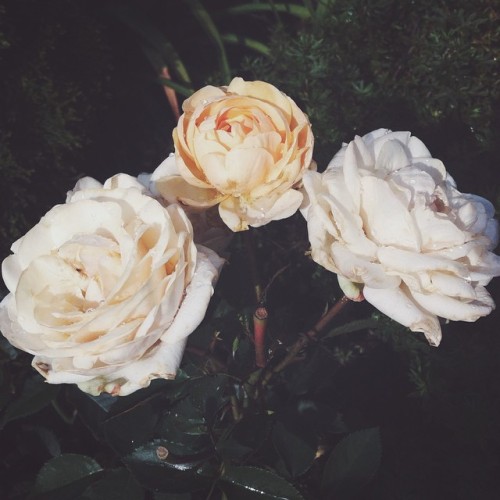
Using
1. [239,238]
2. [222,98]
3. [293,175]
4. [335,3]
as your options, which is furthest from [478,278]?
[335,3]

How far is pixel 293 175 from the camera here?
1.87 ft

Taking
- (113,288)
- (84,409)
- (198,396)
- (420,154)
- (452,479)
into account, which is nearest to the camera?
(113,288)

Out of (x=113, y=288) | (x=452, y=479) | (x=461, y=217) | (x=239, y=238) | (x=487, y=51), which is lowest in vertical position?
(x=452, y=479)

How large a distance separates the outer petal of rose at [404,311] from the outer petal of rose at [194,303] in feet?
0.56

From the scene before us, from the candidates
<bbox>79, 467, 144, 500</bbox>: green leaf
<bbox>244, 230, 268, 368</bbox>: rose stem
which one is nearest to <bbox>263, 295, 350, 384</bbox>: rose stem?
<bbox>244, 230, 268, 368</bbox>: rose stem

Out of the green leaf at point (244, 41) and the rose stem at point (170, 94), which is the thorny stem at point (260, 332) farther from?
the green leaf at point (244, 41)

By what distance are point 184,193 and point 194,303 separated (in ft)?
0.48

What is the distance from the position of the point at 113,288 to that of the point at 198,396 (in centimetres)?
28

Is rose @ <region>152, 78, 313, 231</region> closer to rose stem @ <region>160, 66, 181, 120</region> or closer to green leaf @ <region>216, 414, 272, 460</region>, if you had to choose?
green leaf @ <region>216, 414, 272, 460</region>

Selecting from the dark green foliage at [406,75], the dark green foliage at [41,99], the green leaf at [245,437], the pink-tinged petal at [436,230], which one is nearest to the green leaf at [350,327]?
the green leaf at [245,437]

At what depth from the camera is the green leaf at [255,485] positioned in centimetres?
66

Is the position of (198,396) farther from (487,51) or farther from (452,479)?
(487,51)

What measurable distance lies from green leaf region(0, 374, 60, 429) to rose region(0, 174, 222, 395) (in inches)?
13.5

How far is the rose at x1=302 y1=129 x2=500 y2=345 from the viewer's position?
0.53 metres
